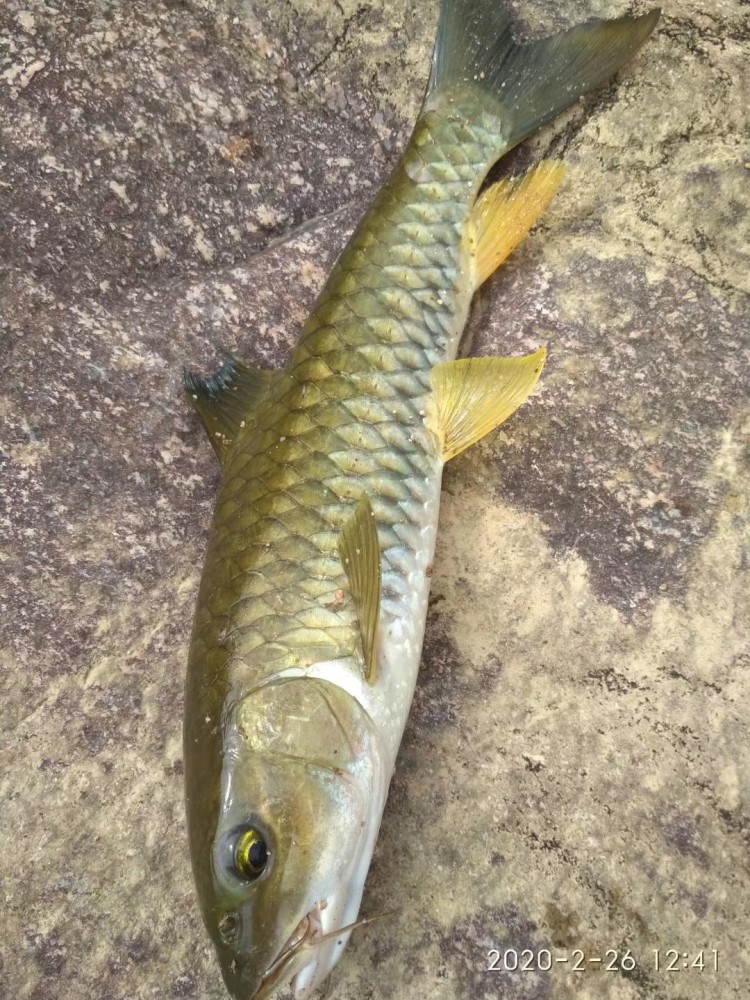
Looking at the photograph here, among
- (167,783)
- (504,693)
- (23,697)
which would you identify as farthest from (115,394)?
(504,693)

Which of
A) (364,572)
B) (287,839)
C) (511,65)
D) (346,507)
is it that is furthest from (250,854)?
(511,65)

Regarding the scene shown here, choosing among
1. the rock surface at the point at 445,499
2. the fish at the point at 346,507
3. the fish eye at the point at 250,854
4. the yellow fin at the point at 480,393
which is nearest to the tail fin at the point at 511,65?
the fish at the point at 346,507

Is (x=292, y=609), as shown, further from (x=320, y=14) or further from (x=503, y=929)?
(x=320, y=14)

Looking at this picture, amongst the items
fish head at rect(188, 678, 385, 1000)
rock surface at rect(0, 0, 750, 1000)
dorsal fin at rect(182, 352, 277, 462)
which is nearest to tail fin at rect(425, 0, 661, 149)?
rock surface at rect(0, 0, 750, 1000)
